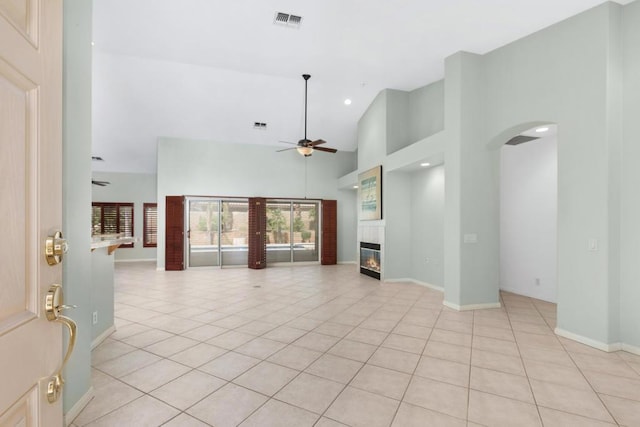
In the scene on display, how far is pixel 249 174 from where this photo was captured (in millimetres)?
9172

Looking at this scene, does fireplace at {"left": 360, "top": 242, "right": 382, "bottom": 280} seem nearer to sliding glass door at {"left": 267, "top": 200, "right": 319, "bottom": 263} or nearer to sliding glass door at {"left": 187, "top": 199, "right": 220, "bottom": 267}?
sliding glass door at {"left": 267, "top": 200, "right": 319, "bottom": 263}

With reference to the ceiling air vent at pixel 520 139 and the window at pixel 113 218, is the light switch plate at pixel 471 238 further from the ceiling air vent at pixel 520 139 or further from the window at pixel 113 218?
the window at pixel 113 218

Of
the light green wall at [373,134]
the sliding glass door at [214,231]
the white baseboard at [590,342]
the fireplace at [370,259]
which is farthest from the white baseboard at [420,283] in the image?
the sliding glass door at [214,231]

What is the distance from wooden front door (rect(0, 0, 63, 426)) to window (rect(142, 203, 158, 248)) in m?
11.3

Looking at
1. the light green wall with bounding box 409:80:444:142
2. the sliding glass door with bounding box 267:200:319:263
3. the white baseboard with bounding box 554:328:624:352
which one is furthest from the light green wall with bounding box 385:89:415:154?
the white baseboard with bounding box 554:328:624:352

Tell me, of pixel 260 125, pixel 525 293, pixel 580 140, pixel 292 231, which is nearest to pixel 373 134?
pixel 260 125

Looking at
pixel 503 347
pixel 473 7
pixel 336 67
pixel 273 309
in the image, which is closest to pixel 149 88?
pixel 336 67

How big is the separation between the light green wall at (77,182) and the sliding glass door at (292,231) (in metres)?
7.31

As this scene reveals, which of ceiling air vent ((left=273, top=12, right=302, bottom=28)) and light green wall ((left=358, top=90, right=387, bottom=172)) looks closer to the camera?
ceiling air vent ((left=273, top=12, right=302, bottom=28))

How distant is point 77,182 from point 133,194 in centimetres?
1010

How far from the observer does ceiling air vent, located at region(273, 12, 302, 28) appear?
13.8 ft

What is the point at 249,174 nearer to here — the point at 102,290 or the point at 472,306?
the point at 102,290

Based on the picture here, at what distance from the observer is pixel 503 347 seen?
3.26 m

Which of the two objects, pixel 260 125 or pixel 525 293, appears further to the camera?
pixel 260 125
